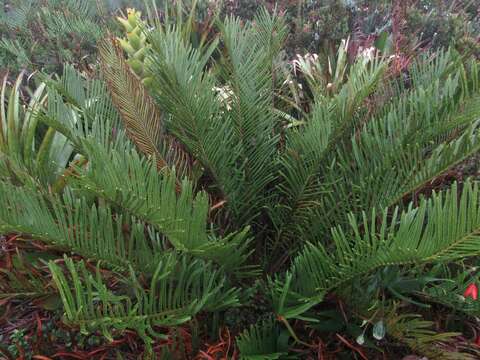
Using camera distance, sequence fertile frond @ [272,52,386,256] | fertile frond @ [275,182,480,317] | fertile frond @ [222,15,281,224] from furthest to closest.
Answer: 1. fertile frond @ [222,15,281,224]
2. fertile frond @ [272,52,386,256]
3. fertile frond @ [275,182,480,317]

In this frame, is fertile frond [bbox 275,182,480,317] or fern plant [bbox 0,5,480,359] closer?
fertile frond [bbox 275,182,480,317]

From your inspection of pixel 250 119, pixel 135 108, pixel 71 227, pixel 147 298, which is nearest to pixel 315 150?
pixel 250 119

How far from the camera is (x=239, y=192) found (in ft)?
7.01

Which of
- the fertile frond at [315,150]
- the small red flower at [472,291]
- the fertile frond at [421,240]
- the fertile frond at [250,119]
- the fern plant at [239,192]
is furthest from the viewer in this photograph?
the fertile frond at [250,119]

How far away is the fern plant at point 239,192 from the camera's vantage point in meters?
1.36

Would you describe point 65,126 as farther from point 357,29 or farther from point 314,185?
point 357,29

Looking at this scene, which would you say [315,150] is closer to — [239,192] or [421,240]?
[239,192]

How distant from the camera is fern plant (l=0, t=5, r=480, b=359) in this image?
136 cm

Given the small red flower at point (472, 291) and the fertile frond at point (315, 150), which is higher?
the fertile frond at point (315, 150)

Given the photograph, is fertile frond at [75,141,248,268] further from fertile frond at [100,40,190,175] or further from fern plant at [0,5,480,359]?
fertile frond at [100,40,190,175]

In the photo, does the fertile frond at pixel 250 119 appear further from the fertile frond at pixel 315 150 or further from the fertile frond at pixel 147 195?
the fertile frond at pixel 147 195

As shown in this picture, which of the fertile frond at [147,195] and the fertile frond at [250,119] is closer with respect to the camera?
the fertile frond at [147,195]

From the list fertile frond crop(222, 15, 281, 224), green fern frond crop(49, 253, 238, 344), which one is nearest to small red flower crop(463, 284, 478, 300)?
green fern frond crop(49, 253, 238, 344)

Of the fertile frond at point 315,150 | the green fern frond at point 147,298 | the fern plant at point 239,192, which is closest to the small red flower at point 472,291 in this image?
the fern plant at point 239,192
